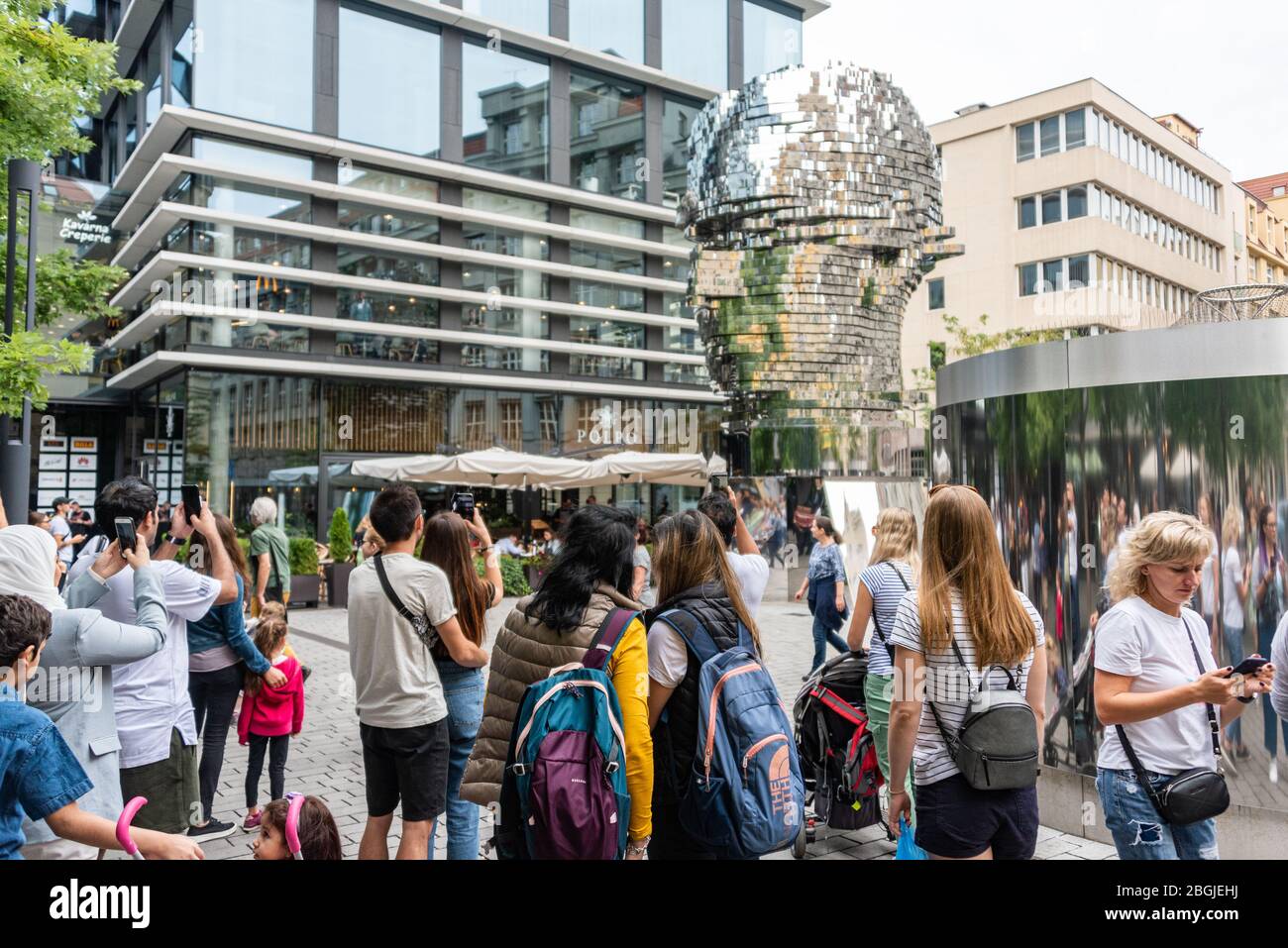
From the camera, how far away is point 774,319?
16.0 m

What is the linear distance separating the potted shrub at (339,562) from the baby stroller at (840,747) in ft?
42.9

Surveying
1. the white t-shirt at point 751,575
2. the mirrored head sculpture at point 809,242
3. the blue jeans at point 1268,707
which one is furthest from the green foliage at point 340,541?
the blue jeans at point 1268,707

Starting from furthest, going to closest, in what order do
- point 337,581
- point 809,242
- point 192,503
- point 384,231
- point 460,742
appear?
point 384,231 → point 337,581 → point 809,242 → point 192,503 → point 460,742

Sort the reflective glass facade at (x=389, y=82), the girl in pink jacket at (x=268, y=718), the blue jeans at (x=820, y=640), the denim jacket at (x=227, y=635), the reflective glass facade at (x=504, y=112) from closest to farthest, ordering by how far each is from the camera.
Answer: the denim jacket at (x=227, y=635), the girl in pink jacket at (x=268, y=718), the blue jeans at (x=820, y=640), the reflective glass facade at (x=389, y=82), the reflective glass facade at (x=504, y=112)

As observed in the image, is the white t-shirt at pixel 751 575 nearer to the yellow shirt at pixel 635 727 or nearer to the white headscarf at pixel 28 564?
the yellow shirt at pixel 635 727

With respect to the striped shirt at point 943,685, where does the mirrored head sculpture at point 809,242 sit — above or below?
above

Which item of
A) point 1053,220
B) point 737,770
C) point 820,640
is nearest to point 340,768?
point 737,770

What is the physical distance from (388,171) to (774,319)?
1512cm

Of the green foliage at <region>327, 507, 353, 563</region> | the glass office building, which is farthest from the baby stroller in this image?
the glass office building

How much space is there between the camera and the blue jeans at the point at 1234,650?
4.75 meters

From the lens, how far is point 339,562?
1680cm

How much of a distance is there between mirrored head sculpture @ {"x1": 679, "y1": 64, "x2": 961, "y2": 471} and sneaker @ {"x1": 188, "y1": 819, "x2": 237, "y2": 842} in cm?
1245

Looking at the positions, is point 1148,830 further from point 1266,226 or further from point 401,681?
point 1266,226

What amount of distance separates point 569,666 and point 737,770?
72cm
